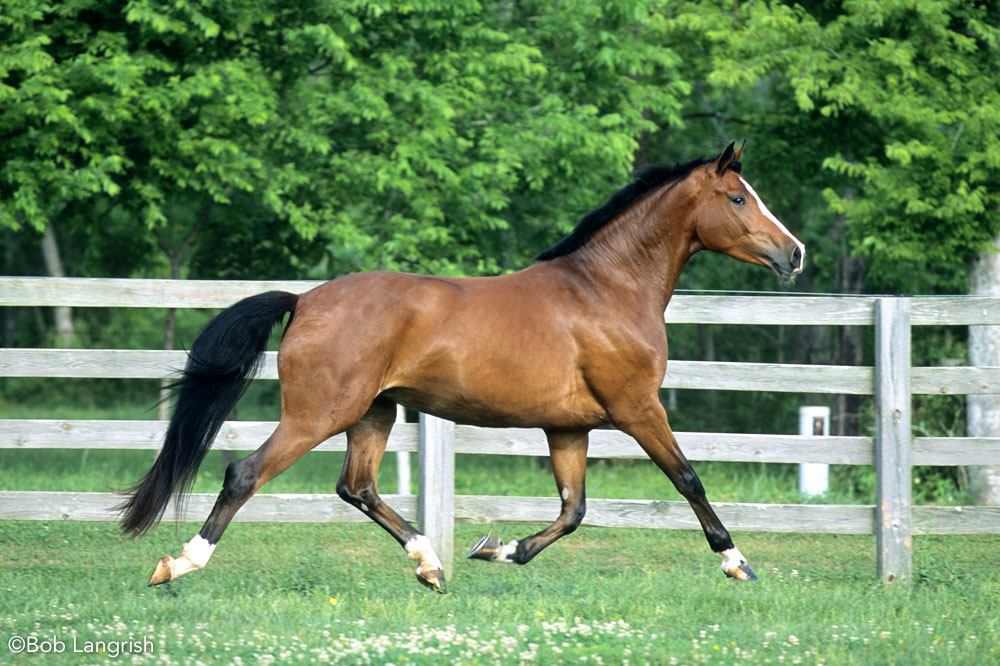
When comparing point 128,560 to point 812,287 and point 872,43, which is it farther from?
point 812,287

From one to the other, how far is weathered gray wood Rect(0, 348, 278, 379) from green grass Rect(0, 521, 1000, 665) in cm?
117

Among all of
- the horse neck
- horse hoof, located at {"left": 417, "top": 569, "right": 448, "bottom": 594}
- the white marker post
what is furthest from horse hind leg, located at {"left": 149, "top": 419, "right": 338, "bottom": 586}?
the white marker post

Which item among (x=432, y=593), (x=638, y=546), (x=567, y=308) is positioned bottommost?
(x=638, y=546)

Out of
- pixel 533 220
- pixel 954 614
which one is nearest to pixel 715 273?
pixel 533 220

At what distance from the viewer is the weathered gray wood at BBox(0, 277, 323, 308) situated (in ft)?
20.8

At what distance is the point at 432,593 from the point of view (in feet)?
17.9

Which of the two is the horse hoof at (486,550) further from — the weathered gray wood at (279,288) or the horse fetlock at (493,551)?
the weathered gray wood at (279,288)

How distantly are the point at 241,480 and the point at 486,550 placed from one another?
52.5 inches

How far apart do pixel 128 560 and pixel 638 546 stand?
3.40m

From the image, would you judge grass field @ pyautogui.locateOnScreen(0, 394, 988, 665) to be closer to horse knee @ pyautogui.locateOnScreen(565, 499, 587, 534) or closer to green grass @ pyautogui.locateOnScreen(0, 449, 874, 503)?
horse knee @ pyautogui.locateOnScreen(565, 499, 587, 534)

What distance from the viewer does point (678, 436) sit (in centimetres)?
640

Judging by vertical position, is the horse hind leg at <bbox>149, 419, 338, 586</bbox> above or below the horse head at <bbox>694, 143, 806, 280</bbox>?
below

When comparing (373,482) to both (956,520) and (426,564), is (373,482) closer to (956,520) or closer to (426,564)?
(426,564)

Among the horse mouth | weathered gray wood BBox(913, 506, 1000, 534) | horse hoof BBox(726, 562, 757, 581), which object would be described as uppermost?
the horse mouth
